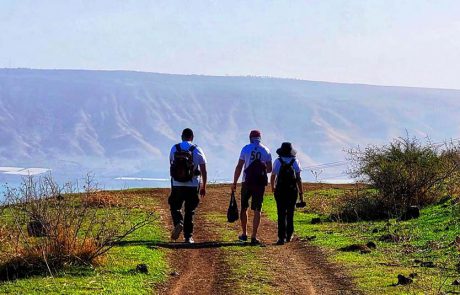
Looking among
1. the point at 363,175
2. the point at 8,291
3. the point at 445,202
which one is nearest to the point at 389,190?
the point at 445,202

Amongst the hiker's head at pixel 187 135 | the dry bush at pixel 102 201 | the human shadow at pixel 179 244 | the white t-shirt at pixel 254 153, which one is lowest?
the human shadow at pixel 179 244

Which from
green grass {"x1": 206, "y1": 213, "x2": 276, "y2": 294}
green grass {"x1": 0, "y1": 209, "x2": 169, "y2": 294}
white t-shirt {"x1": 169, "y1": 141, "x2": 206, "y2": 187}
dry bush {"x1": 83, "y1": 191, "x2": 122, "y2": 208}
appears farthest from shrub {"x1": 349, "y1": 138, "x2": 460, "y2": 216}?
green grass {"x1": 0, "y1": 209, "x2": 169, "y2": 294}

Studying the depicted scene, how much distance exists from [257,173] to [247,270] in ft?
11.7

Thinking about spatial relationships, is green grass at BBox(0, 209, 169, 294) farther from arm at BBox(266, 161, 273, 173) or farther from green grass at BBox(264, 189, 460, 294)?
green grass at BBox(264, 189, 460, 294)

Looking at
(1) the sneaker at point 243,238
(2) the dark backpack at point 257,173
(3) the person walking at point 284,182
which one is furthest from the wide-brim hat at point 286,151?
(1) the sneaker at point 243,238

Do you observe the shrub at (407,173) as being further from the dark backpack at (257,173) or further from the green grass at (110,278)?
the green grass at (110,278)

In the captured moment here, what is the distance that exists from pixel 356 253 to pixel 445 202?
29.6 feet

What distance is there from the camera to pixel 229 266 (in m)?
13.6

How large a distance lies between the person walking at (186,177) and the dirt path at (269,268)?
498 mm

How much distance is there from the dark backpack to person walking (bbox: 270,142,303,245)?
0.44 metres

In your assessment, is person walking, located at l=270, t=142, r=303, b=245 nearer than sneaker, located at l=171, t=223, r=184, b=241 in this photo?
No

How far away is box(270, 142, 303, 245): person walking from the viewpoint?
16.7m

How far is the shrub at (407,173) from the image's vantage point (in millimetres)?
23734

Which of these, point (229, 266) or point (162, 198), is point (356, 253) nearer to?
point (229, 266)
